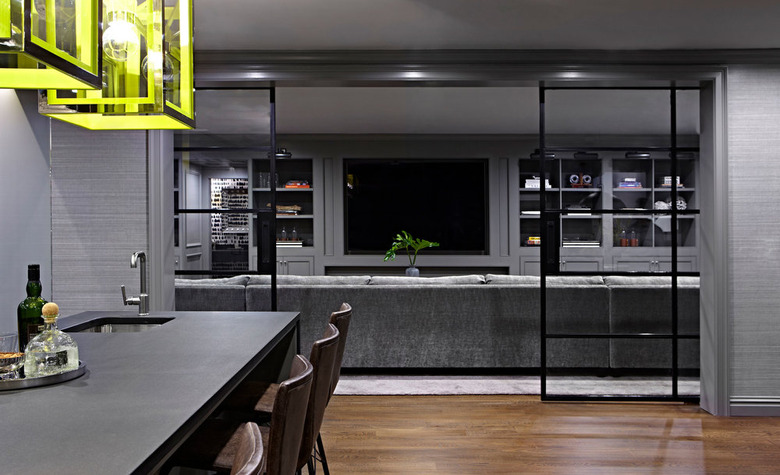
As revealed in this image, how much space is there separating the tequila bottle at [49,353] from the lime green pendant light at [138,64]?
763mm

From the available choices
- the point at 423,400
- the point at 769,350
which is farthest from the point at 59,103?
the point at 769,350

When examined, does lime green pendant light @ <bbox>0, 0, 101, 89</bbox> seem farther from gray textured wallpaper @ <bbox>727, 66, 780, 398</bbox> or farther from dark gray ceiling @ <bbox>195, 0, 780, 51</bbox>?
gray textured wallpaper @ <bbox>727, 66, 780, 398</bbox>

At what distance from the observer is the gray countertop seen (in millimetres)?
1016

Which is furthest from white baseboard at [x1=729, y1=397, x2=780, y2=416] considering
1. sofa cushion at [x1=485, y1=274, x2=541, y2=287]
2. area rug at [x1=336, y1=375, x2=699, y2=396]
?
sofa cushion at [x1=485, y1=274, x2=541, y2=287]

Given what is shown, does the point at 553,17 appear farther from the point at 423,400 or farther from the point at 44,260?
the point at 44,260

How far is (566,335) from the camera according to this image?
4145mm

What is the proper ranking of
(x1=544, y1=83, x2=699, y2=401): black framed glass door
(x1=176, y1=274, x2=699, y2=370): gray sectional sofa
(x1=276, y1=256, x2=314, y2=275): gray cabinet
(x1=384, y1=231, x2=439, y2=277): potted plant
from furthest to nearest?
1. (x1=276, y1=256, x2=314, y2=275): gray cabinet
2. (x1=384, y1=231, x2=439, y2=277): potted plant
3. (x1=176, y1=274, x2=699, y2=370): gray sectional sofa
4. (x1=544, y1=83, x2=699, y2=401): black framed glass door

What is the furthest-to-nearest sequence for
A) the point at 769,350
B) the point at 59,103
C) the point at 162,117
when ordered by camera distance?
the point at 769,350, the point at 162,117, the point at 59,103

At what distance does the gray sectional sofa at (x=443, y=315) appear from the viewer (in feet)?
14.6

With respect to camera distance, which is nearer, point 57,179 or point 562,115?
point 57,179

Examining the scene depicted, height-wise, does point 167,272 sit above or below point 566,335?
above

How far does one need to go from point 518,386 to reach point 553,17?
8.27ft

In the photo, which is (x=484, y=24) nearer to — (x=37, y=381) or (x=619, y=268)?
(x=619, y=268)

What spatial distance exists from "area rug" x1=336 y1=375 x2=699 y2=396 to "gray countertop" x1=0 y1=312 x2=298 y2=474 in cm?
221
